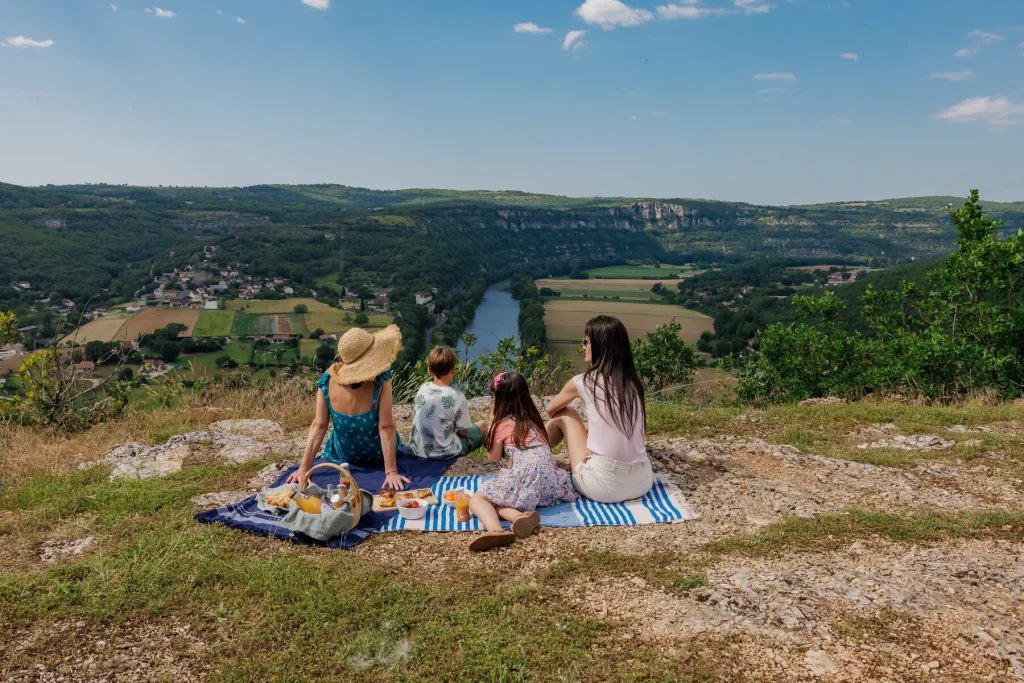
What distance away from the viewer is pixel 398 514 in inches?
192

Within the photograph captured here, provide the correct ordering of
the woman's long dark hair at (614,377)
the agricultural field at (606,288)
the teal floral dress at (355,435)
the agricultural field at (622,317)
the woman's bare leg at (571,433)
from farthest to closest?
the agricultural field at (606,288)
the agricultural field at (622,317)
the teal floral dress at (355,435)
the woman's bare leg at (571,433)
the woman's long dark hair at (614,377)

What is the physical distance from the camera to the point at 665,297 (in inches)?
3098

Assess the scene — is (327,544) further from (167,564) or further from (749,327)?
(749,327)

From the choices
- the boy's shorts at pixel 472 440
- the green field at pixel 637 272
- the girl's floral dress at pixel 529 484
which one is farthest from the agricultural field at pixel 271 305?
the green field at pixel 637 272

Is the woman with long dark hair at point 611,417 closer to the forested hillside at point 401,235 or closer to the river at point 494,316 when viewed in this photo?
the river at point 494,316

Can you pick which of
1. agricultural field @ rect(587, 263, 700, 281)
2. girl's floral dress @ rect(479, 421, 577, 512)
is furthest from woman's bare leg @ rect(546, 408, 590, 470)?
agricultural field @ rect(587, 263, 700, 281)

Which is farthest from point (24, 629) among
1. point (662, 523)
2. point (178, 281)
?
point (178, 281)

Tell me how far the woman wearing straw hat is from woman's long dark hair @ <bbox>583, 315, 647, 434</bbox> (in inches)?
69.1

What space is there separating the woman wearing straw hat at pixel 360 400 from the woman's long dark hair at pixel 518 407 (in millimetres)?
999

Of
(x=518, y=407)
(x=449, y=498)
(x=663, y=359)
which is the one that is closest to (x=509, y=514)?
(x=449, y=498)

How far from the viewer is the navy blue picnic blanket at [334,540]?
14.5 ft

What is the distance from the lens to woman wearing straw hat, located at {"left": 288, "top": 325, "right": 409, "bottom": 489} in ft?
16.8

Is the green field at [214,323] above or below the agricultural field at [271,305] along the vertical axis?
below

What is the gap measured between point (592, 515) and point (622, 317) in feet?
177
